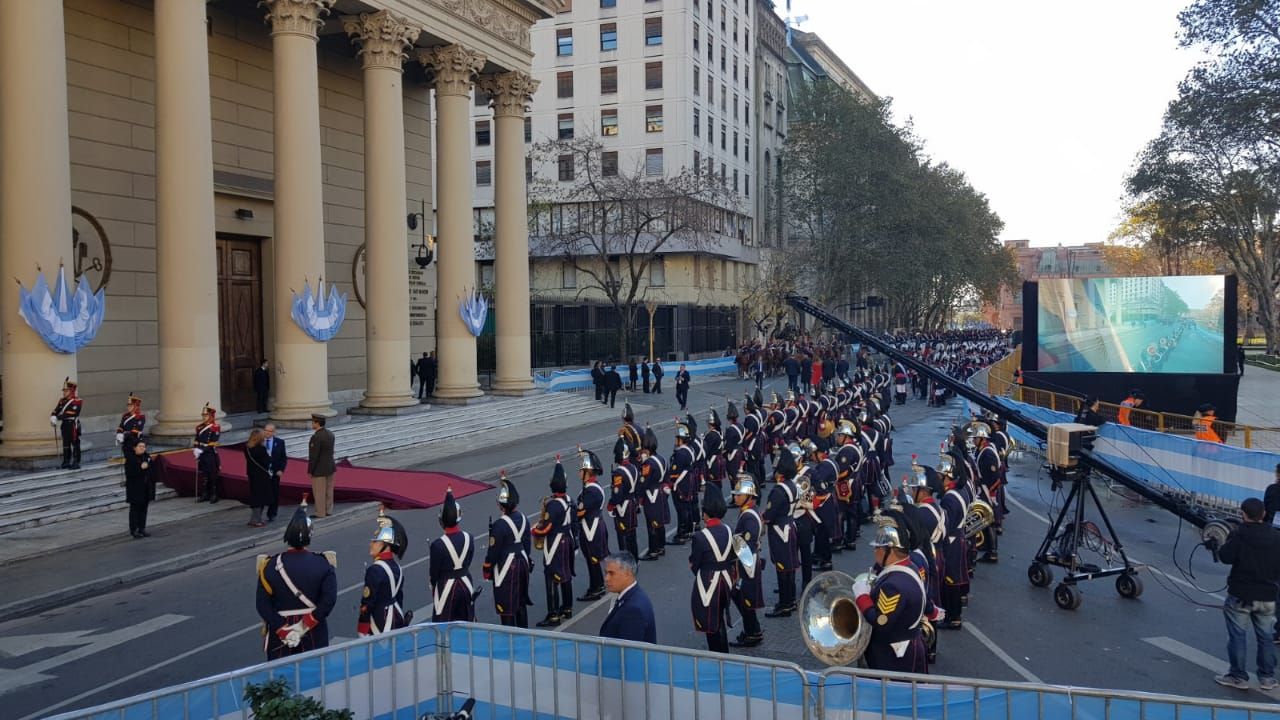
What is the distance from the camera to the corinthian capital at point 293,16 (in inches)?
797

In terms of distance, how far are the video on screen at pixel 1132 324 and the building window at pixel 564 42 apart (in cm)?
3592

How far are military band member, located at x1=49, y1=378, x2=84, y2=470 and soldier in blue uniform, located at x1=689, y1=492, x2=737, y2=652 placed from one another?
1220 cm

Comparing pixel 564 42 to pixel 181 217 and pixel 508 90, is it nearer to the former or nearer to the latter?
pixel 508 90

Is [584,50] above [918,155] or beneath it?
above

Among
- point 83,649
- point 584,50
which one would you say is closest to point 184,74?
point 83,649

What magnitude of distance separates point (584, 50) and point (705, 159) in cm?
958

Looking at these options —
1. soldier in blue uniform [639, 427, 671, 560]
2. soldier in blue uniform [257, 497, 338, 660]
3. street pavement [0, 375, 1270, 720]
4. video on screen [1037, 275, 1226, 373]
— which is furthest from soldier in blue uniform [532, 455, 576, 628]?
video on screen [1037, 275, 1226, 373]

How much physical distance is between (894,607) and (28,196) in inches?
617

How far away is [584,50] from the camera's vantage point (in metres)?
53.8

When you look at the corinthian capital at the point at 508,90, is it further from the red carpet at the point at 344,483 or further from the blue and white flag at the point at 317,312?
the red carpet at the point at 344,483

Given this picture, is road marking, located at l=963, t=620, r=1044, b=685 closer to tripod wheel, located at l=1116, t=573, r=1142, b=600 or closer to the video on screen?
tripod wheel, located at l=1116, t=573, r=1142, b=600

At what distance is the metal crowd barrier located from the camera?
14.8 ft

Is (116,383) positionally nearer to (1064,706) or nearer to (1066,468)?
(1066,468)

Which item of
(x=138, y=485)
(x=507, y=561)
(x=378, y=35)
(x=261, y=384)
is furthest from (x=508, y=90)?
(x=507, y=561)
